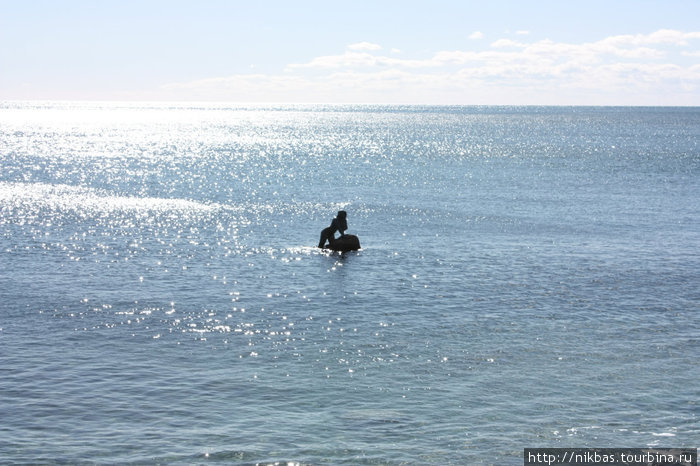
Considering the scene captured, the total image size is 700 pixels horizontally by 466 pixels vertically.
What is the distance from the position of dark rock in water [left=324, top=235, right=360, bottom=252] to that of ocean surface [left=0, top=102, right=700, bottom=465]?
3.22ft

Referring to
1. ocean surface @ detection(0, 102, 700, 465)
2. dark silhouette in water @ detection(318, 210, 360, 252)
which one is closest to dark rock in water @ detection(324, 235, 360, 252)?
dark silhouette in water @ detection(318, 210, 360, 252)

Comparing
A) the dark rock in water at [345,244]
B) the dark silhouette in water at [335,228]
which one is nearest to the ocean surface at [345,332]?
the dark rock in water at [345,244]

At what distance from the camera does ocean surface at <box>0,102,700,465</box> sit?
2291 cm

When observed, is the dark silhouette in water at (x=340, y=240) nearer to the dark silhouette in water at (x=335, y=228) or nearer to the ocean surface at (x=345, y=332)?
the dark silhouette in water at (x=335, y=228)

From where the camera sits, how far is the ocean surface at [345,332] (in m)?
22.9

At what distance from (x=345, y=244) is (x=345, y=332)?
2107 cm

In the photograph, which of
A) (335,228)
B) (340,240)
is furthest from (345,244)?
(335,228)

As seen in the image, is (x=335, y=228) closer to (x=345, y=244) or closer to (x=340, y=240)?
(x=340, y=240)

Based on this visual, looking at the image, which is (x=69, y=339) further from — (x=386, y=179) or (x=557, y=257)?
(x=386, y=179)

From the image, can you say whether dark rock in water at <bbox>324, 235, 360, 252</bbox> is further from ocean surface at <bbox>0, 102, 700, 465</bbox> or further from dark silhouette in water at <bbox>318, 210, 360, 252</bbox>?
ocean surface at <bbox>0, 102, 700, 465</bbox>

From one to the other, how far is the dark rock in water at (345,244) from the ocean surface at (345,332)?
98 cm

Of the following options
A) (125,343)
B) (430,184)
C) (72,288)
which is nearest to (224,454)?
(125,343)

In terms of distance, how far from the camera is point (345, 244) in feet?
179

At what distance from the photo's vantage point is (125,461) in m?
20.9
